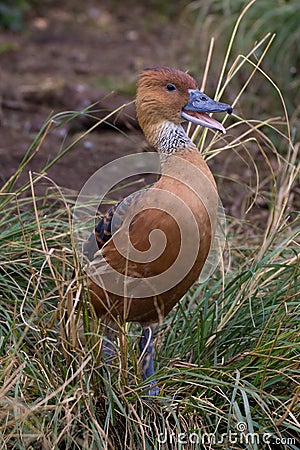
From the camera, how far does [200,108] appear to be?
3133 millimetres

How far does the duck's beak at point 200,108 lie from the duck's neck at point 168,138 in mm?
70

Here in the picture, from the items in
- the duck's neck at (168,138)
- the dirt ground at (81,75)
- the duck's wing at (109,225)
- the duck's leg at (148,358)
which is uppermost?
the duck's neck at (168,138)

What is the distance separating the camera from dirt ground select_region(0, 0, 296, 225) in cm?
516

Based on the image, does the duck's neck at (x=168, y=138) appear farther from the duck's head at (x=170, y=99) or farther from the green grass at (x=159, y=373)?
the green grass at (x=159, y=373)

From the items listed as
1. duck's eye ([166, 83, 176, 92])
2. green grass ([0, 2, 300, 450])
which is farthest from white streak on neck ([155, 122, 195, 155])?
green grass ([0, 2, 300, 450])

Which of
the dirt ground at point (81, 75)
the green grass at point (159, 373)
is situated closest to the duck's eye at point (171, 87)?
the green grass at point (159, 373)

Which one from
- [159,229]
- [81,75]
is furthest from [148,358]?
[81,75]

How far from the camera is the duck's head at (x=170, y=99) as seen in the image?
3145mm

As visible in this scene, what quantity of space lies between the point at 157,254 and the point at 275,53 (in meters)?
3.29

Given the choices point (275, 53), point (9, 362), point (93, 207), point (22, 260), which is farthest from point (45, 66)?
point (9, 362)

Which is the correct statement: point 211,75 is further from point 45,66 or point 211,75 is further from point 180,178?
point 180,178

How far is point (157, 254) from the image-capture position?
2.89 m

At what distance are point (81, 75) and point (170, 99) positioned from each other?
4079 millimetres

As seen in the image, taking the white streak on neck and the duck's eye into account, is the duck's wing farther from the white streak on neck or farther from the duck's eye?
the duck's eye
